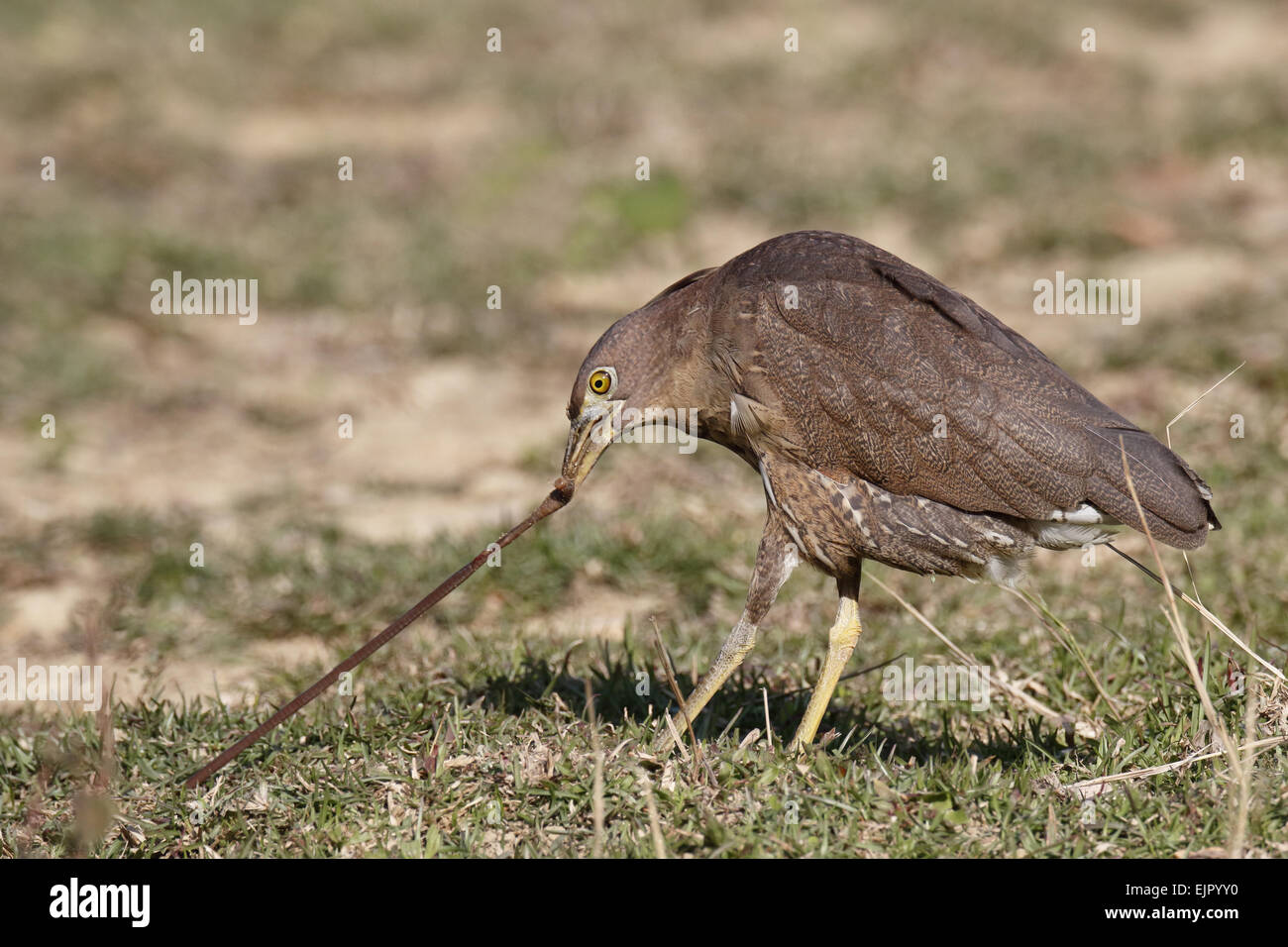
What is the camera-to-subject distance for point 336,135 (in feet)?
39.4

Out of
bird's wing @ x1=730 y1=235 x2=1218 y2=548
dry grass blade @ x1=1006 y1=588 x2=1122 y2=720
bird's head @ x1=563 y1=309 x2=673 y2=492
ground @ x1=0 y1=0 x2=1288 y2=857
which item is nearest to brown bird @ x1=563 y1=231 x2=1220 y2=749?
bird's wing @ x1=730 y1=235 x2=1218 y2=548

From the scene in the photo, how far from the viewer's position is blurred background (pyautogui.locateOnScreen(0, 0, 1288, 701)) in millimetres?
5992

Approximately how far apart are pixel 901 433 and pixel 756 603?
0.68 meters

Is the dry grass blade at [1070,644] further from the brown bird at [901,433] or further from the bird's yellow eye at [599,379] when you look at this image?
the bird's yellow eye at [599,379]

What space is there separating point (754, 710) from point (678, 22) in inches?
412

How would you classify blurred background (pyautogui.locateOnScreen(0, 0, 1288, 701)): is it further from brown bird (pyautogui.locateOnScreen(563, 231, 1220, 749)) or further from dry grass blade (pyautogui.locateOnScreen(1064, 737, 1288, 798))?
brown bird (pyautogui.locateOnScreen(563, 231, 1220, 749))

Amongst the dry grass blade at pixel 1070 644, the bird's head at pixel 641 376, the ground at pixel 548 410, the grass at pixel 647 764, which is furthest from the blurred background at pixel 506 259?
the bird's head at pixel 641 376

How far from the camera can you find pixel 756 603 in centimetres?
409

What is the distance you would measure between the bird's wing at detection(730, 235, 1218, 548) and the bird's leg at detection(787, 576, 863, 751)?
44cm

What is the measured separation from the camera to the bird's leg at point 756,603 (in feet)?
13.3

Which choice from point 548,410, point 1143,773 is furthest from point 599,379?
point 548,410

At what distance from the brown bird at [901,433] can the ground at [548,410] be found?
20.8 inches

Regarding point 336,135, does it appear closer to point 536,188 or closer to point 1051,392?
point 536,188

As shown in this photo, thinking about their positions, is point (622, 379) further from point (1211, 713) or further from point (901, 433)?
point (1211, 713)
